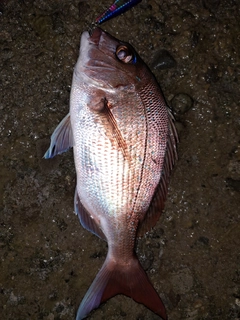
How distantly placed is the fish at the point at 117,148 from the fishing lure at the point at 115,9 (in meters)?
0.43

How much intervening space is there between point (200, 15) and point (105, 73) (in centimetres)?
94

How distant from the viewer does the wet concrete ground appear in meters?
2.39

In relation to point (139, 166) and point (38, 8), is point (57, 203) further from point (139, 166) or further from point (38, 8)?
point (38, 8)

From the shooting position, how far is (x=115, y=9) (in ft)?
7.73

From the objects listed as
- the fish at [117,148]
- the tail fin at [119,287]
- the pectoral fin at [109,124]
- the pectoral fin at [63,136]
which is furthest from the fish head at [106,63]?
the tail fin at [119,287]

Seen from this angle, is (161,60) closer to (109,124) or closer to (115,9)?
(115,9)

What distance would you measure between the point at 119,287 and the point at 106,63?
132cm

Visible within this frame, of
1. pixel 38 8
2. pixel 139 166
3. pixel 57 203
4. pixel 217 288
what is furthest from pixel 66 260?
pixel 38 8

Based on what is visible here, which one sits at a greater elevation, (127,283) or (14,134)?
(14,134)

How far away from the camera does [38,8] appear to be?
239cm

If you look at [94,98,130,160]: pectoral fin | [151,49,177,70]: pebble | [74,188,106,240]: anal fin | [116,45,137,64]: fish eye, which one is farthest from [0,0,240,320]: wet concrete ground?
[94,98,130,160]: pectoral fin

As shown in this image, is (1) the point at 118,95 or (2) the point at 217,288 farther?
(2) the point at 217,288

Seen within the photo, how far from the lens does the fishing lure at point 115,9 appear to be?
2.36 m

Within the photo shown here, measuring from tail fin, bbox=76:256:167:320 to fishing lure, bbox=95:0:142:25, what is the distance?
156 cm
